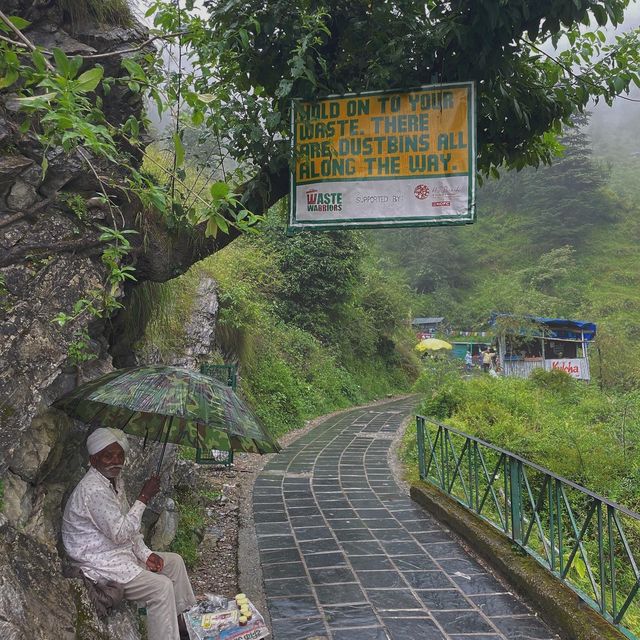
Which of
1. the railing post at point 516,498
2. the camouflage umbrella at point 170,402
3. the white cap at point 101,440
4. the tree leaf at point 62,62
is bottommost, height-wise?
the railing post at point 516,498

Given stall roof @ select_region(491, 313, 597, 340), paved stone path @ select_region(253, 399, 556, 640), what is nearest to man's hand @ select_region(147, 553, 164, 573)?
paved stone path @ select_region(253, 399, 556, 640)

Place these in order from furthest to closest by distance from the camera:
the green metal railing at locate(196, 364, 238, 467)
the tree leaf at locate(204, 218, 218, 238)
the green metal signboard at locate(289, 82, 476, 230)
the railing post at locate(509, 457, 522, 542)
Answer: the green metal railing at locate(196, 364, 238, 467) < the railing post at locate(509, 457, 522, 542) < the green metal signboard at locate(289, 82, 476, 230) < the tree leaf at locate(204, 218, 218, 238)

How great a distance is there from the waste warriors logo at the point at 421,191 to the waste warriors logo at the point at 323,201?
58 cm

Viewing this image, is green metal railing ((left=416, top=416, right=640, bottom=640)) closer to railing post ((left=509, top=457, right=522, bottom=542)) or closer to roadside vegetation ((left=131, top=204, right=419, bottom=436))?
railing post ((left=509, top=457, right=522, bottom=542))

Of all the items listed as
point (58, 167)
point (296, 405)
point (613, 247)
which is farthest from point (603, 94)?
point (613, 247)

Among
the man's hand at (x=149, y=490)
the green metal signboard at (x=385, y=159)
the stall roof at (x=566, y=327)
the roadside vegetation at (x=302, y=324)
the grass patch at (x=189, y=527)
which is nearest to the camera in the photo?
the man's hand at (x=149, y=490)

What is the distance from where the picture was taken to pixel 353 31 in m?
4.42

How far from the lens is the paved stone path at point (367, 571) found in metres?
4.08

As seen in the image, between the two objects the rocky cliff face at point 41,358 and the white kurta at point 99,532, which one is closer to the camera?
the rocky cliff face at point 41,358

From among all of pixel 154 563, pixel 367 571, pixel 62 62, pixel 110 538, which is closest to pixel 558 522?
pixel 367 571

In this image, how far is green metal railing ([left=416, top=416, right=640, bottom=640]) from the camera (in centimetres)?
375

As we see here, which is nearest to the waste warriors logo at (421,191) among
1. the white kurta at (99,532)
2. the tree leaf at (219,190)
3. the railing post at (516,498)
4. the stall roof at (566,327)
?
the tree leaf at (219,190)

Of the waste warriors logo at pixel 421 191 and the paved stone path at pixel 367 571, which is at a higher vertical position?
the waste warriors logo at pixel 421 191

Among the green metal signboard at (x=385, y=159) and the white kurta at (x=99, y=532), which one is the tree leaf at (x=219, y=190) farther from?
the white kurta at (x=99, y=532)
